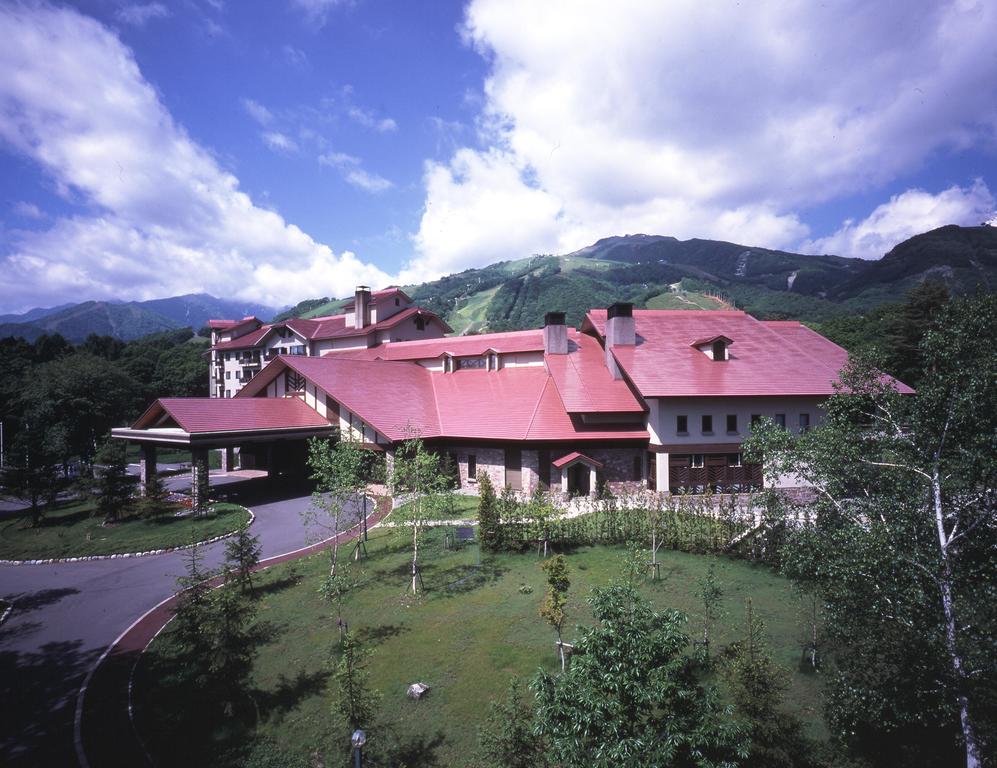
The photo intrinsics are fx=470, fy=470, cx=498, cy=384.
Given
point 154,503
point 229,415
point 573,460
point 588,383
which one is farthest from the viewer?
point 588,383

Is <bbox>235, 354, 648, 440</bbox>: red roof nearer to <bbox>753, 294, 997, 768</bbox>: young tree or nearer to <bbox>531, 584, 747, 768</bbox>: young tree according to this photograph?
<bbox>753, 294, 997, 768</bbox>: young tree

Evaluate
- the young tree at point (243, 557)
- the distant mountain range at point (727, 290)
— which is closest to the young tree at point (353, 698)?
the young tree at point (243, 557)

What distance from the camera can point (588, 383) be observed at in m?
26.7

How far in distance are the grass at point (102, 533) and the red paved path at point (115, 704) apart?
16.2 feet

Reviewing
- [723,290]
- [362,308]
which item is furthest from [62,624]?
[723,290]

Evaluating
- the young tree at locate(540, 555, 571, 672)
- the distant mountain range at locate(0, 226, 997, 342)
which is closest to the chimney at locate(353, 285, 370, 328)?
the young tree at locate(540, 555, 571, 672)

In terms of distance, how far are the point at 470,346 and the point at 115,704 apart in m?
25.4

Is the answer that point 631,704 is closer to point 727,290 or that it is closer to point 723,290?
point 723,290

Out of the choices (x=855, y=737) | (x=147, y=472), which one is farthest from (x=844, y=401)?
(x=147, y=472)

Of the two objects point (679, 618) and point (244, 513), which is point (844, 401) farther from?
point (244, 513)

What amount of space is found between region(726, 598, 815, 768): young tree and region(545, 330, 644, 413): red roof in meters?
17.6

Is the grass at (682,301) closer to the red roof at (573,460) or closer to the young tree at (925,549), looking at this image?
the red roof at (573,460)

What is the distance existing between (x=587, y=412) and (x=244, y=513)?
687 inches

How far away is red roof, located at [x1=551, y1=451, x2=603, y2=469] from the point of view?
77.2 ft
